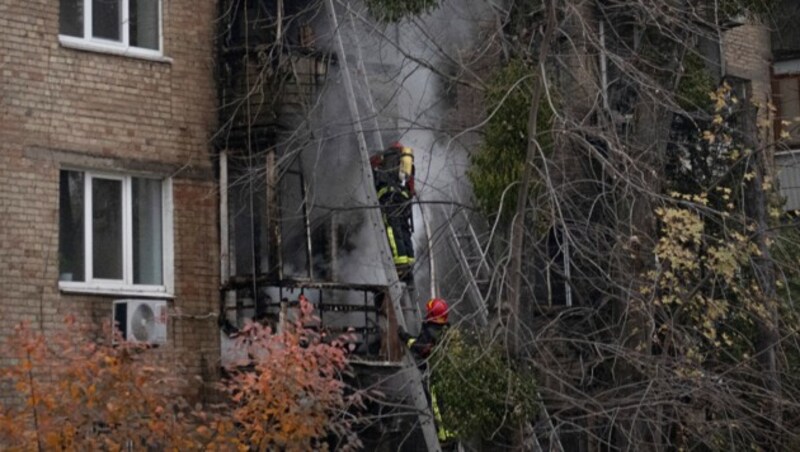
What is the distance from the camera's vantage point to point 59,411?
14711mm

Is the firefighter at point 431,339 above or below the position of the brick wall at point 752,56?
below

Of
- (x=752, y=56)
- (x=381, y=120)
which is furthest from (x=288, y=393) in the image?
(x=752, y=56)

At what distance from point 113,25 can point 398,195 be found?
11.9ft

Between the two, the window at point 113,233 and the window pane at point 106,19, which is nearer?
the window at point 113,233

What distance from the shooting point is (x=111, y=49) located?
1942 centimetres

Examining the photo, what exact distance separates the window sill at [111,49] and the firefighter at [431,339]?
406 centimetres

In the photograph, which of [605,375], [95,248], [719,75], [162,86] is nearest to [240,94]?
[162,86]

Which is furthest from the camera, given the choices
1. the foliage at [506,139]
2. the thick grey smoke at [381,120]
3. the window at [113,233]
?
the thick grey smoke at [381,120]

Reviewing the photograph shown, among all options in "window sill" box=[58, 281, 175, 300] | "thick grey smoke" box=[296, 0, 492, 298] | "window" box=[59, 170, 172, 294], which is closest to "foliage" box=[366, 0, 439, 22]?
"thick grey smoke" box=[296, 0, 492, 298]

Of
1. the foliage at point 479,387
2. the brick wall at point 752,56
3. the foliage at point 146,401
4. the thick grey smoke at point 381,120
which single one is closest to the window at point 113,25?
the thick grey smoke at point 381,120

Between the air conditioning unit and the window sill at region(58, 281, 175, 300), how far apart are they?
0.26m

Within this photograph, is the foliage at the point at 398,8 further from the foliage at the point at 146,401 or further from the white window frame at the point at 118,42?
the foliage at the point at 146,401

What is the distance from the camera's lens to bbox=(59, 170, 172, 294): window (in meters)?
19.0

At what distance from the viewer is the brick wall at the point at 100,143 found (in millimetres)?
18484
